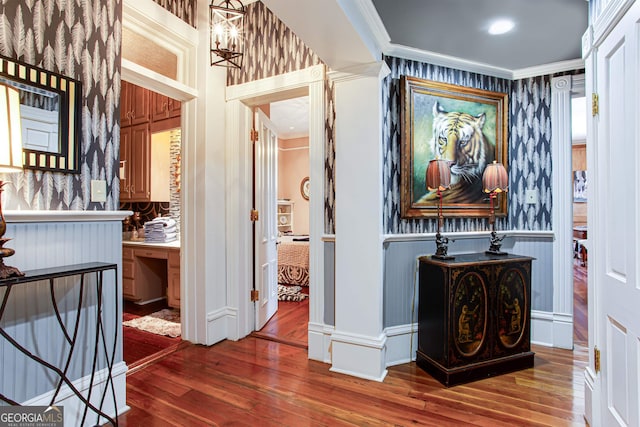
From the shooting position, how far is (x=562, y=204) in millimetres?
2688

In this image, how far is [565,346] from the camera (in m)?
2.63

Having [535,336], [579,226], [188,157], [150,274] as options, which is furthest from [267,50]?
[579,226]

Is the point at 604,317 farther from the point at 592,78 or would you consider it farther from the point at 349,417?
the point at 349,417

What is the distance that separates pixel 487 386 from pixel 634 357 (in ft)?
3.21

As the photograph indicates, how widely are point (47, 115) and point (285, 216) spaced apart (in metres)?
6.13

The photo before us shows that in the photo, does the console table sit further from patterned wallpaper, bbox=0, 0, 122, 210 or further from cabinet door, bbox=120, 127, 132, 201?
cabinet door, bbox=120, 127, 132, 201

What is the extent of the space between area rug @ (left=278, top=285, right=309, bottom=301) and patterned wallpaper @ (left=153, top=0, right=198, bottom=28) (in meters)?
3.12

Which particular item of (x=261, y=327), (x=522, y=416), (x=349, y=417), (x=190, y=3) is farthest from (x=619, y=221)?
(x=190, y=3)

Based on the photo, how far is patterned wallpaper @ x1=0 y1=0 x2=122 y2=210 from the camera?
1445 mm

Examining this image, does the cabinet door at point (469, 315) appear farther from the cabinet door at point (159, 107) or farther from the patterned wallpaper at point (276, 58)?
the cabinet door at point (159, 107)

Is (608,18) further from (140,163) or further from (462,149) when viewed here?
(140,163)

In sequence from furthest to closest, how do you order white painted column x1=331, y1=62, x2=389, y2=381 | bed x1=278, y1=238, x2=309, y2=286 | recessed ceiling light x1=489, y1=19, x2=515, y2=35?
bed x1=278, y1=238, x2=309, y2=286
white painted column x1=331, y1=62, x2=389, y2=381
recessed ceiling light x1=489, y1=19, x2=515, y2=35

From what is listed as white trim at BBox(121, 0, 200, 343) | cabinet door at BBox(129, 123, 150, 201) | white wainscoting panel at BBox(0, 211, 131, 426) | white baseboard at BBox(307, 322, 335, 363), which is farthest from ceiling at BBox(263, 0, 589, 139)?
cabinet door at BBox(129, 123, 150, 201)

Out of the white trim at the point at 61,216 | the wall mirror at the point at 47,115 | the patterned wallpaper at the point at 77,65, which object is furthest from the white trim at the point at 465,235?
the wall mirror at the point at 47,115
